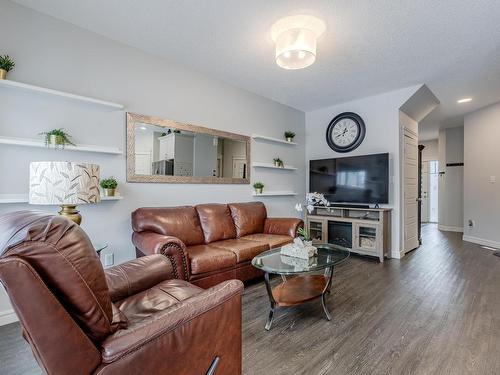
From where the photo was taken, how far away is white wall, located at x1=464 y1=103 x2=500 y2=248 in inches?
180

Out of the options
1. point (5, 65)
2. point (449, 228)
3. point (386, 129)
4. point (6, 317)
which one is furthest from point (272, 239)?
point (449, 228)

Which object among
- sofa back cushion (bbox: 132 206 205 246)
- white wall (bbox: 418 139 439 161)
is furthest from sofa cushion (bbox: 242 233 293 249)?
white wall (bbox: 418 139 439 161)

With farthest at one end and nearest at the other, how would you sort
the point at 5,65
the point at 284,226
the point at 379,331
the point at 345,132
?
1. the point at 345,132
2. the point at 284,226
3. the point at 5,65
4. the point at 379,331

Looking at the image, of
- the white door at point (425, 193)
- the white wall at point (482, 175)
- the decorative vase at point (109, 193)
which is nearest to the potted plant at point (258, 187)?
the decorative vase at point (109, 193)

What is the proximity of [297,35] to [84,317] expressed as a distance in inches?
97.1

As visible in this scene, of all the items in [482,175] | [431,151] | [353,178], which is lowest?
[353,178]

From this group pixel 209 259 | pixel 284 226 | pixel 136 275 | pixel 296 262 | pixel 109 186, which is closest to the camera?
pixel 136 275

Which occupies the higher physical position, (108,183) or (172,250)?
(108,183)

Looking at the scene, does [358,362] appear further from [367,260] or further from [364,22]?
[364,22]

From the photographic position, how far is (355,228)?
3.92 m

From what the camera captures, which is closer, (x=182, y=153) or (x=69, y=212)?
(x=69, y=212)

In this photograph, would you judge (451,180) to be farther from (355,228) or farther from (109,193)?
(109,193)

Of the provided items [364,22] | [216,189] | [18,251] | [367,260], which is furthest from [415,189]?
[18,251]

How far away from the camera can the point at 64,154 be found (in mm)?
2334
